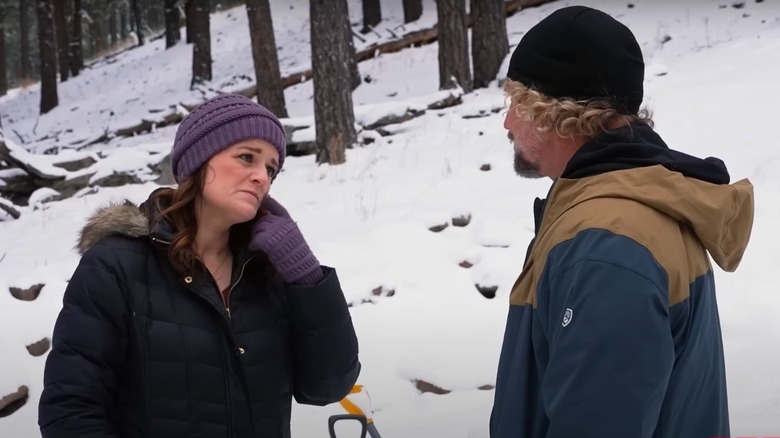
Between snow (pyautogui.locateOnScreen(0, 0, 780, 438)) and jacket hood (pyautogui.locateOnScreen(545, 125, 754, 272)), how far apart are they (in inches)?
110

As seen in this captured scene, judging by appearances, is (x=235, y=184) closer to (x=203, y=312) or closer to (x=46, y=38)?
(x=203, y=312)

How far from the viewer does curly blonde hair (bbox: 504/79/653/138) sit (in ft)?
5.64

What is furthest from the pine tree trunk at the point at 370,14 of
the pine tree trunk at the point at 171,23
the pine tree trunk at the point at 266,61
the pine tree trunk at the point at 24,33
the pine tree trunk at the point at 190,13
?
the pine tree trunk at the point at 24,33

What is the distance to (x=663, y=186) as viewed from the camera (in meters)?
1.57

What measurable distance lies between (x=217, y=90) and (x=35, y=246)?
12.0 meters

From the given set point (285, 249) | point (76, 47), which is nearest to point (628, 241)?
point (285, 249)

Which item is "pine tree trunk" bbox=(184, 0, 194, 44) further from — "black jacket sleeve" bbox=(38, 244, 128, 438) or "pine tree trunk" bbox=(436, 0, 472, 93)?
"black jacket sleeve" bbox=(38, 244, 128, 438)

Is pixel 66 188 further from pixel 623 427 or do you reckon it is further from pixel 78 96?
pixel 78 96

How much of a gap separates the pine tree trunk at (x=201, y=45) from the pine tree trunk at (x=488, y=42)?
9278 mm

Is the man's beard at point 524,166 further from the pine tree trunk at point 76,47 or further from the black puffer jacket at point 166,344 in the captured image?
the pine tree trunk at point 76,47

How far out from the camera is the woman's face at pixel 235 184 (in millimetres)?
2193

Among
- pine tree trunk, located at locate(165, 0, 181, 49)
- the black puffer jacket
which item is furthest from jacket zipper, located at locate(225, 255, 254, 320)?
pine tree trunk, located at locate(165, 0, 181, 49)

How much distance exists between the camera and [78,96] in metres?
23.2

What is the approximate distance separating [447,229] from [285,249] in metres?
4.06
